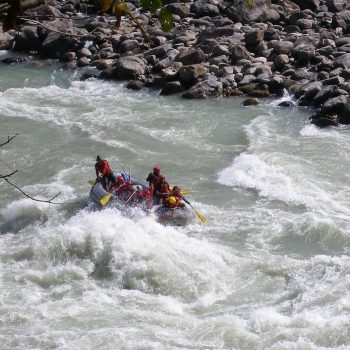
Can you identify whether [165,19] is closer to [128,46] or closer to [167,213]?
[167,213]

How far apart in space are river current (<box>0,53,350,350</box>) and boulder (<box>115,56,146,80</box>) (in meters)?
1.95

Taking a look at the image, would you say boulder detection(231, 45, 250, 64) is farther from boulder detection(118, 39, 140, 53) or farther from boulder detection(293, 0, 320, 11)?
boulder detection(293, 0, 320, 11)

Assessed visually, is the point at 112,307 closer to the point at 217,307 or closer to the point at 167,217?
the point at 217,307

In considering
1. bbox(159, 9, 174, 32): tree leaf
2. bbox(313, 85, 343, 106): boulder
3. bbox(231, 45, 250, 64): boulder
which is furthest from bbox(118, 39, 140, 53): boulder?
bbox(159, 9, 174, 32): tree leaf

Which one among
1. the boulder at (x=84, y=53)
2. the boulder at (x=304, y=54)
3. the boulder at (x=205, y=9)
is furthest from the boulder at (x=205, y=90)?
the boulder at (x=205, y=9)

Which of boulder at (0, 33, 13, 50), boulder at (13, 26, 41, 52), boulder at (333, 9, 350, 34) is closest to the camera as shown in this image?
boulder at (13, 26, 41, 52)

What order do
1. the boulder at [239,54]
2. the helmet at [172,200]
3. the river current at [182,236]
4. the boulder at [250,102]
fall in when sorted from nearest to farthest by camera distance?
the river current at [182,236]
the helmet at [172,200]
the boulder at [250,102]
the boulder at [239,54]

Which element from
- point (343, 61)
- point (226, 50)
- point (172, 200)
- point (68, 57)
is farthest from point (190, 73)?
point (172, 200)

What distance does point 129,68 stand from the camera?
59.4 feet

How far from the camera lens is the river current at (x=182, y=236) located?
25.8 ft

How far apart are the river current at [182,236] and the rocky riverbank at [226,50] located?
0.96 m

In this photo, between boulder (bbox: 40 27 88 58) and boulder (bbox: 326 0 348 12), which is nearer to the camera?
boulder (bbox: 40 27 88 58)

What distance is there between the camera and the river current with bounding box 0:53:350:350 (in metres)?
7.88

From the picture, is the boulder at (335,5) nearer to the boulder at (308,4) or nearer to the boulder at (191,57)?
the boulder at (308,4)
